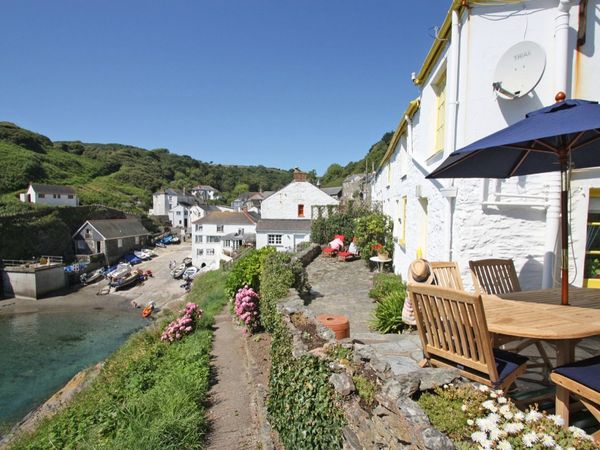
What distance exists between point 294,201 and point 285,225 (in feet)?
9.67

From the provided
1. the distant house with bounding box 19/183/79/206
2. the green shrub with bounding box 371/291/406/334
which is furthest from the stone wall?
the distant house with bounding box 19/183/79/206

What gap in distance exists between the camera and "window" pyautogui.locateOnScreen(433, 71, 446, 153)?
6.68m

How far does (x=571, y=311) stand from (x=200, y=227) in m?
45.1

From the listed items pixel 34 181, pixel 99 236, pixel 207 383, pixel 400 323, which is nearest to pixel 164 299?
pixel 99 236

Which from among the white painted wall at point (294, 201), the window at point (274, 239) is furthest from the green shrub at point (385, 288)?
the white painted wall at point (294, 201)

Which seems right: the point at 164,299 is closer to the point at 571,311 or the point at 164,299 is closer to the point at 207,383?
the point at 207,383

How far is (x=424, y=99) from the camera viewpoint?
7.78 m

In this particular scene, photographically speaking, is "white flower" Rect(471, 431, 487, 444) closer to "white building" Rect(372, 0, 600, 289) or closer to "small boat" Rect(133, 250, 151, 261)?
"white building" Rect(372, 0, 600, 289)

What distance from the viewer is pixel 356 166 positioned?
79.6 meters

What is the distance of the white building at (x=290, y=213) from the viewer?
32.4 meters

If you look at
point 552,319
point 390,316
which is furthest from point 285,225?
point 552,319

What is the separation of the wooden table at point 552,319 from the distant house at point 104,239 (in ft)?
169

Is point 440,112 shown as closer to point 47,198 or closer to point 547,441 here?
point 547,441

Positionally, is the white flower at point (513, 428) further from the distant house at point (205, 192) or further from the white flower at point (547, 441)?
the distant house at point (205, 192)
